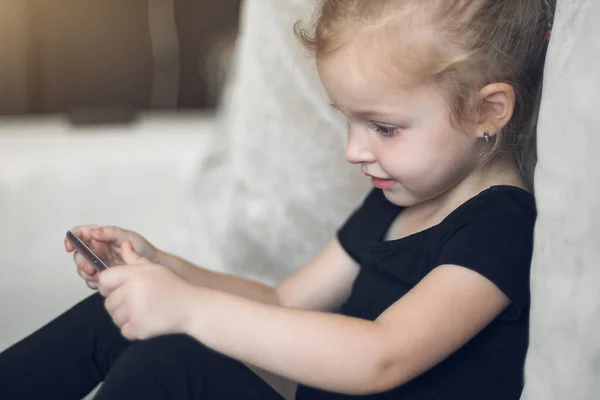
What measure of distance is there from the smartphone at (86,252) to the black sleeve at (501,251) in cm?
31

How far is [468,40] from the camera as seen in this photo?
0.64 metres

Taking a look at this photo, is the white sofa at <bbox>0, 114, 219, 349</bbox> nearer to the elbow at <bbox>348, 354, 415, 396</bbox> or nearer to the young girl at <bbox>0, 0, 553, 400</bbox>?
the young girl at <bbox>0, 0, 553, 400</bbox>

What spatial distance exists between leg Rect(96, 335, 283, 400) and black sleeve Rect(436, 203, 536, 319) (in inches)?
8.4

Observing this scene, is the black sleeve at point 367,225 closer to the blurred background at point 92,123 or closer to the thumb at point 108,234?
the thumb at point 108,234

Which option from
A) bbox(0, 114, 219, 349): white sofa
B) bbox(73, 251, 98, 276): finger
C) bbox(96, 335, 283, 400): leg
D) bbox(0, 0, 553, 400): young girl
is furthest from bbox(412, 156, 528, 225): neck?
bbox(0, 114, 219, 349): white sofa

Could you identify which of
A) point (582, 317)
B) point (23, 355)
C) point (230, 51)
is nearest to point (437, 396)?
point (582, 317)

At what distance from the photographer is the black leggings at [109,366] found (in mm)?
673

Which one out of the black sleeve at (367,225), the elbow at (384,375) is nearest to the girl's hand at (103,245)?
the black sleeve at (367,225)

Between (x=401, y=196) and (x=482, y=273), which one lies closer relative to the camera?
(x=482, y=273)

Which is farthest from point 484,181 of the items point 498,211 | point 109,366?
point 109,366

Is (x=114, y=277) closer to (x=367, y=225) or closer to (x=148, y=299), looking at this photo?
(x=148, y=299)

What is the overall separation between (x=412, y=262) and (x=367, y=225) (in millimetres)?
115

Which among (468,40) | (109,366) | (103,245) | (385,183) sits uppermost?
(468,40)

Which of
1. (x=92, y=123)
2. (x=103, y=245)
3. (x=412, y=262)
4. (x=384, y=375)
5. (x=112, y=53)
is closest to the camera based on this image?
(x=384, y=375)
